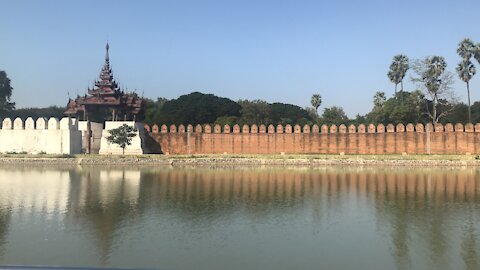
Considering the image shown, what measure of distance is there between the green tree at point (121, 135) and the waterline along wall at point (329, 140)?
264 cm

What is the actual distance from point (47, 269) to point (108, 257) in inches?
176

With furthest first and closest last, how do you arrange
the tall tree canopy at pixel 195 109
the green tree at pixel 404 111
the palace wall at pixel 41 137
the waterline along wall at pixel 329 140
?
1. the tall tree canopy at pixel 195 109
2. the green tree at pixel 404 111
3. the waterline along wall at pixel 329 140
4. the palace wall at pixel 41 137

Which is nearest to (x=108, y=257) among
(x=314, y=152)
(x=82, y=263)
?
(x=82, y=263)

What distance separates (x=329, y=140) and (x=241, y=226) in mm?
21811

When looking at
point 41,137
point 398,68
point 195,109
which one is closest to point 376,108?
point 398,68

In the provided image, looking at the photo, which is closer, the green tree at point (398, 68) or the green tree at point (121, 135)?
the green tree at point (121, 135)

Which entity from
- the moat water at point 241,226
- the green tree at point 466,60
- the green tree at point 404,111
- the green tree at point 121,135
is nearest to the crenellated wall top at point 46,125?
the green tree at point 121,135

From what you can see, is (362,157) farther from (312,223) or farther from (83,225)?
(83,225)

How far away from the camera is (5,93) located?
4416cm

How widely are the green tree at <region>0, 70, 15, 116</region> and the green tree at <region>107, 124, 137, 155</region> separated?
21.4m

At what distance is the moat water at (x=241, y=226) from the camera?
5.93 metres

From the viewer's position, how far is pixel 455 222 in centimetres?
824

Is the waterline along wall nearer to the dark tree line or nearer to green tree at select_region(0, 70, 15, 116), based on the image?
the dark tree line

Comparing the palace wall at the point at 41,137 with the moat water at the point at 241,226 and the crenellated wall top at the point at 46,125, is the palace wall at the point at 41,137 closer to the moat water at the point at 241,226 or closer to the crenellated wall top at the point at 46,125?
the crenellated wall top at the point at 46,125
